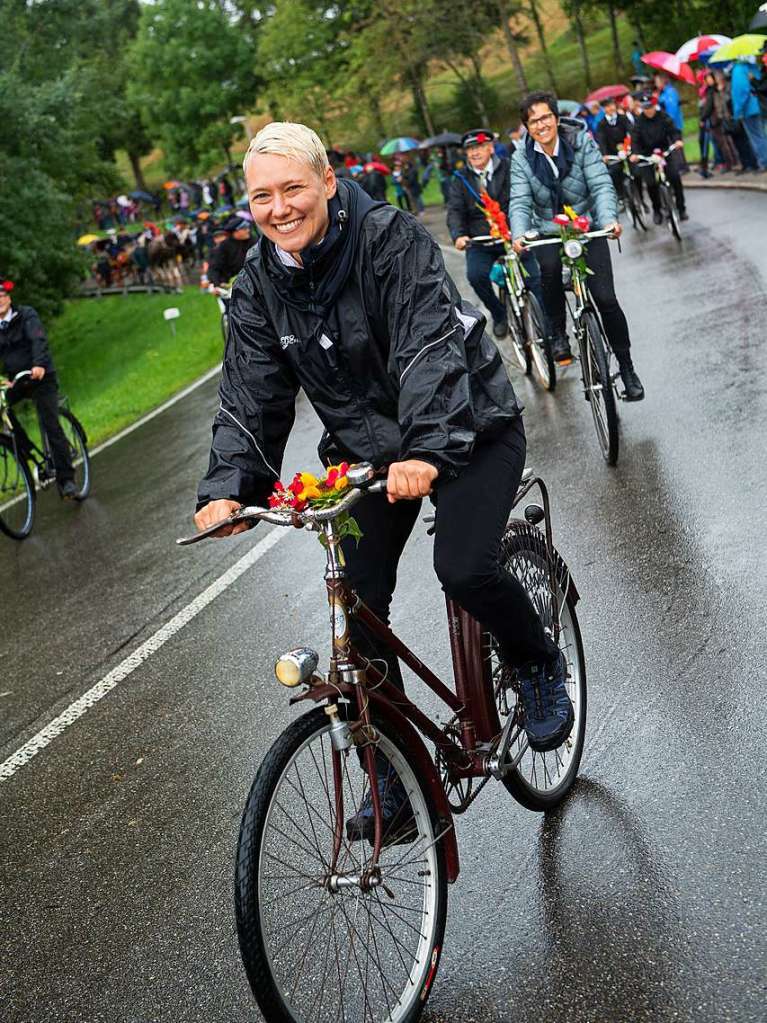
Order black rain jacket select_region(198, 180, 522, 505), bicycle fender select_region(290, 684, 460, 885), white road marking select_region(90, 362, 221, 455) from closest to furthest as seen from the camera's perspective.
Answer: bicycle fender select_region(290, 684, 460, 885) < black rain jacket select_region(198, 180, 522, 505) < white road marking select_region(90, 362, 221, 455)

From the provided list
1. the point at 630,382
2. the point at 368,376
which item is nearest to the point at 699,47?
the point at 630,382

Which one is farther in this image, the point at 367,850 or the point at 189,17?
the point at 189,17

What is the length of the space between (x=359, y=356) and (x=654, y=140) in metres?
18.3

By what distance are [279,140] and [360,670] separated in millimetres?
1449

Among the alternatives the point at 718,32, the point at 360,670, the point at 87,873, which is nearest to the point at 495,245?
the point at 87,873

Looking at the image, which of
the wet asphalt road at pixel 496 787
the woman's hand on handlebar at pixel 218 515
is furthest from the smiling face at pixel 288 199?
the wet asphalt road at pixel 496 787

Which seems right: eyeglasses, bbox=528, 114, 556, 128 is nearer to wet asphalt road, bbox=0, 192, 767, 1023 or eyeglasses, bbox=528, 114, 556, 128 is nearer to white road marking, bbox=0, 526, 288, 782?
wet asphalt road, bbox=0, 192, 767, 1023

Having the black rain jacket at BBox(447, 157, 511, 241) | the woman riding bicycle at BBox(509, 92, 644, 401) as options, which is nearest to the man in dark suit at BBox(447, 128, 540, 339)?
the black rain jacket at BBox(447, 157, 511, 241)

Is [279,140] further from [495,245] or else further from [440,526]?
[495,245]

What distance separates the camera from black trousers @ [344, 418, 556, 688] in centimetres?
388

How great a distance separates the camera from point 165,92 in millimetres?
92688

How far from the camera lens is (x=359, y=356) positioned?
12.9 ft

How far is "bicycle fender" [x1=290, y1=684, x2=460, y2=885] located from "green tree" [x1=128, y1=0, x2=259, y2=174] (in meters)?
90.0

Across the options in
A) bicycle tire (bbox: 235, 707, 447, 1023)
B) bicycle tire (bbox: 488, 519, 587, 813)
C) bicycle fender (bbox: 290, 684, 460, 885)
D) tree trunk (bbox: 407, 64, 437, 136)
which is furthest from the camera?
tree trunk (bbox: 407, 64, 437, 136)
